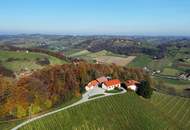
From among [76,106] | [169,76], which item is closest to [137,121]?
[76,106]

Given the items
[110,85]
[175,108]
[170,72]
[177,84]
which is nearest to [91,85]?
[110,85]

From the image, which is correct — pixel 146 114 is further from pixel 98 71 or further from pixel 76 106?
pixel 98 71

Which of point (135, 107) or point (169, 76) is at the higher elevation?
point (135, 107)

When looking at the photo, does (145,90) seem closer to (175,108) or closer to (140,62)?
(175,108)

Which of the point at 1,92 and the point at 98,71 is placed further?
the point at 98,71

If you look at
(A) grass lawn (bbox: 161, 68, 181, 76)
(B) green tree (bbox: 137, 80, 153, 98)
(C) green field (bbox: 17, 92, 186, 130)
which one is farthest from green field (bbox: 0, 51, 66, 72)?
(C) green field (bbox: 17, 92, 186, 130)

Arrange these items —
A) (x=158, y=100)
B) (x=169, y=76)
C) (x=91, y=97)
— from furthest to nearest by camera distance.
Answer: (x=169, y=76), (x=158, y=100), (x=91, y=97)

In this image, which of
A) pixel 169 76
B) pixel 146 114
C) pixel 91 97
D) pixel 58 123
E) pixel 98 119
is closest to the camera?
pixel 58 123
